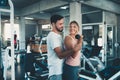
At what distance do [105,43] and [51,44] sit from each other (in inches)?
290

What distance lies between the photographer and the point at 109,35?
9.39 meters

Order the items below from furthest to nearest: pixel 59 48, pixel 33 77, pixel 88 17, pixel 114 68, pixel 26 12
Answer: pixel 26 12 < pixel 88 17 < pixel 33 77 < pixel 114 68 < pixel 59 48

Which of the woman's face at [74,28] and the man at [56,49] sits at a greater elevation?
the woman's face at [74,28]

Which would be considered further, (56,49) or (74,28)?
(74,28)

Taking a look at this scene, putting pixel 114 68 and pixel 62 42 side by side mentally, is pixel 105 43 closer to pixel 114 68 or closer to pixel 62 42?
pixel 114 68

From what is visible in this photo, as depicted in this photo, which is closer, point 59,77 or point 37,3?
point 59,77

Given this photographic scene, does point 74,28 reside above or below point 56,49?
above

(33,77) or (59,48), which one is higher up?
(59,48)

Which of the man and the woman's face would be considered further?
the woman's face

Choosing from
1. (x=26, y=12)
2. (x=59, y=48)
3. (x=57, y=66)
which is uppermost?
(x=26, y=12)

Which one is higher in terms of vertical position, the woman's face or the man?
the woman's face

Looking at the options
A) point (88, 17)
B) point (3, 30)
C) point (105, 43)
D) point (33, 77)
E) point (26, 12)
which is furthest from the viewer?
point (3, 30)

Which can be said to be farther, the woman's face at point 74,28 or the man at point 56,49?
the woman's face at point 74,28

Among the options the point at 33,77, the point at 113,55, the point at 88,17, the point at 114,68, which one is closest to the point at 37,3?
the point at 88,17
